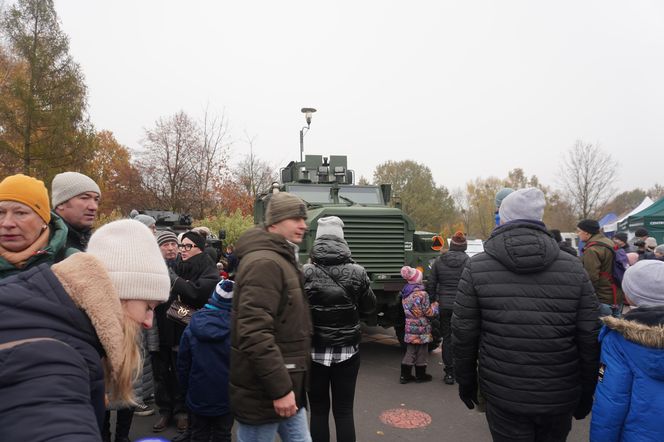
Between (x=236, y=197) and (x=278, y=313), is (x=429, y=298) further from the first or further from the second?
(x=236, y=197)

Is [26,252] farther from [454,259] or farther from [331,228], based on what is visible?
[454,259]

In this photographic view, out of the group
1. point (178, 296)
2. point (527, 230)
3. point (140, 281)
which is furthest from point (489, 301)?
point (178, 296)

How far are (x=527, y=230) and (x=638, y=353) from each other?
79 centimetres

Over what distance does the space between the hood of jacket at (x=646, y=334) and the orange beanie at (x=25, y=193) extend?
115 inches

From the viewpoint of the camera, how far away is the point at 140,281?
143 centimetres

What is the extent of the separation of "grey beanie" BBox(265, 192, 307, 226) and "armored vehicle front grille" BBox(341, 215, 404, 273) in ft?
14.2

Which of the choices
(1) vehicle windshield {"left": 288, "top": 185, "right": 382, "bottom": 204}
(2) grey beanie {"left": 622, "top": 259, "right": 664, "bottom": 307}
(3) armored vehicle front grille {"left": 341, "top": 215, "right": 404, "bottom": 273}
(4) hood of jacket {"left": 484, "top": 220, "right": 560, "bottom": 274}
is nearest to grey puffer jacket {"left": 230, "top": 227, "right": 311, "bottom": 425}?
(4) hood of jacket {"left": 484, "top": 220, "right": 560, "bottom": 274}

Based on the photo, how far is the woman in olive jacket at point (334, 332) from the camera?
10.9ft

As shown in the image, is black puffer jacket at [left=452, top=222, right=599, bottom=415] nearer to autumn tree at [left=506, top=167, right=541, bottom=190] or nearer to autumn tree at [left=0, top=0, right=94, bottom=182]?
autumn tree at [left=0, top=0, right=94, bottom=182]

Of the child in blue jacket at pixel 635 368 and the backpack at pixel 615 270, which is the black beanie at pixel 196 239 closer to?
the child in blue jacket at pixel 635 368

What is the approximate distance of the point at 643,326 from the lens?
2.27 metres

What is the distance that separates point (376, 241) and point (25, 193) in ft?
18.0

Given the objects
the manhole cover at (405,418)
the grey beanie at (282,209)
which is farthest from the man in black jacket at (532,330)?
the manhole cover at (405,418)

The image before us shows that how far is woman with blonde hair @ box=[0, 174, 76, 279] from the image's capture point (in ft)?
7.25
